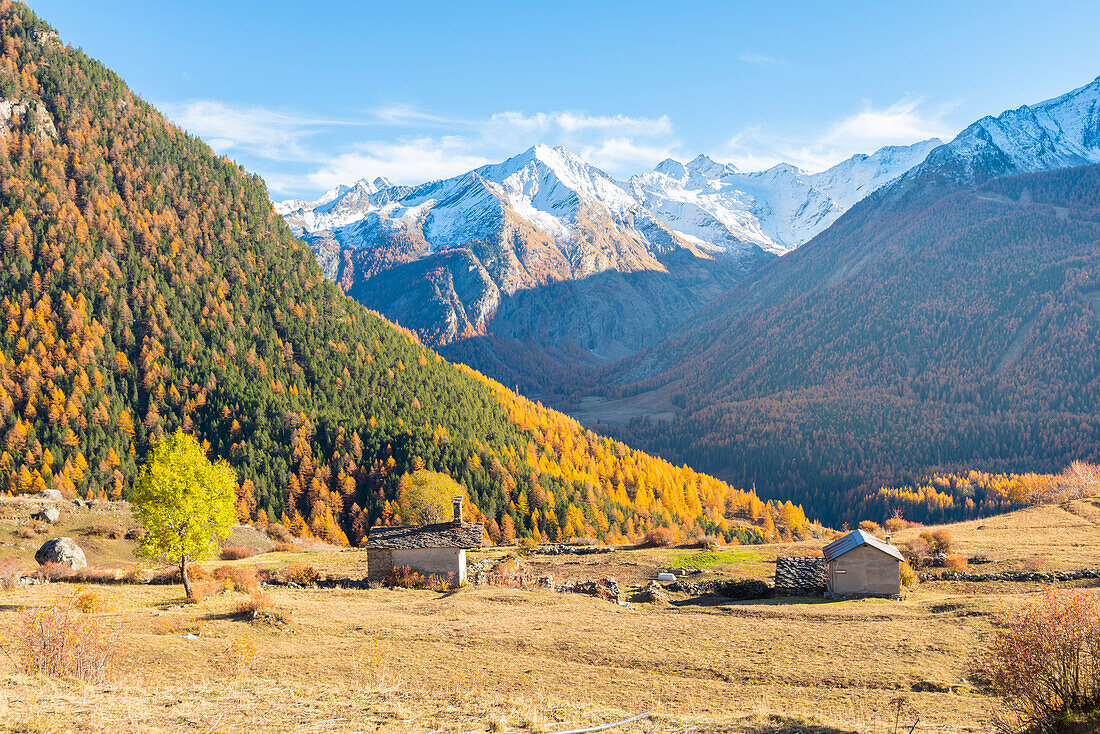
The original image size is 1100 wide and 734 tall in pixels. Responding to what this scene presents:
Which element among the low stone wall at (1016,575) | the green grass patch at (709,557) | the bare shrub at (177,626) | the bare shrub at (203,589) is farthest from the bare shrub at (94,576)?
the low stone wall at (1016,575)

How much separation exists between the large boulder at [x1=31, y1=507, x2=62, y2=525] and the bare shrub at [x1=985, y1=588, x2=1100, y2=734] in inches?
3193

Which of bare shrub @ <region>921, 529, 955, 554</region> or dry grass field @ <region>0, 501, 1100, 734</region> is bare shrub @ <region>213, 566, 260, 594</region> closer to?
dry grass field @ <region>0, 501, 1100, 734</region>

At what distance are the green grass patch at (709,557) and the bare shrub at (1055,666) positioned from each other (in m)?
50.5

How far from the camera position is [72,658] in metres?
25.3

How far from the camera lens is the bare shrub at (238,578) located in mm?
49969

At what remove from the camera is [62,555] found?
55.6 meters

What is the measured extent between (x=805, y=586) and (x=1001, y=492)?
180375 millimetres

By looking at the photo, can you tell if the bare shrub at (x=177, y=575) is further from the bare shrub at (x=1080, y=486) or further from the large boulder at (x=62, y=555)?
the bare shrub at (x=1080, y=486)

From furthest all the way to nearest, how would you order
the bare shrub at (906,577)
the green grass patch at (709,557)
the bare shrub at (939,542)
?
the green grass patch at (709,557), the bare shrub at (939,542), the bare shrub at (906,577)

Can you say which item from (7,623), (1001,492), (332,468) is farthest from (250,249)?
(1001,492)

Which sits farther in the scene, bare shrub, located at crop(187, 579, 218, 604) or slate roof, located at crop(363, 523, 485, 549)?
slate roof, located at crop(363, 523, 485, 549)

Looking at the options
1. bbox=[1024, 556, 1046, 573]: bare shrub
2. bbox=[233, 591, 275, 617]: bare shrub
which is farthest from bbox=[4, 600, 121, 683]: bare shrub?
bbox=[1024, 556, 1046, 573]: bare shrub

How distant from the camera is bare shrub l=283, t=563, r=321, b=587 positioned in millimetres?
56647

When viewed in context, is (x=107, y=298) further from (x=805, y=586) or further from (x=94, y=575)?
(x=805, y=586)
